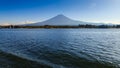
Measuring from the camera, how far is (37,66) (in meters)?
10.9

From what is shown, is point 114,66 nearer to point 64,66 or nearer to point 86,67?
point 86,67

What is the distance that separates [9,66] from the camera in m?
10.8

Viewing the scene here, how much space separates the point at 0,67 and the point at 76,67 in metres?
5.73

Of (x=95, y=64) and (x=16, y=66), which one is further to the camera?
(x=95, y=64)

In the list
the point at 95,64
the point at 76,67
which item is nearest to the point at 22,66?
the point at 76,67

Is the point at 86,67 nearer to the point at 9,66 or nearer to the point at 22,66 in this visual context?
the point at 22,66

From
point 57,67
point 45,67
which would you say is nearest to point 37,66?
point 45,67

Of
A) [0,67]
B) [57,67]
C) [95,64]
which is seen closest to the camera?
[0,67]

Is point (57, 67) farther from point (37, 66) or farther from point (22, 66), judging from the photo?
point (22, 66)

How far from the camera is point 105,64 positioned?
1209 cm

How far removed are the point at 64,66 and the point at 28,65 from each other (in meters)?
2.84

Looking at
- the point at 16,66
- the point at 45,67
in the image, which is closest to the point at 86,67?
the point at 45,67

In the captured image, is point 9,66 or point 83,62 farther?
point 83,62

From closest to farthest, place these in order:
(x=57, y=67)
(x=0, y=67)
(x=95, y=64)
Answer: (x=0, y=67), (x=57, y=67), (x=95, y=64)
